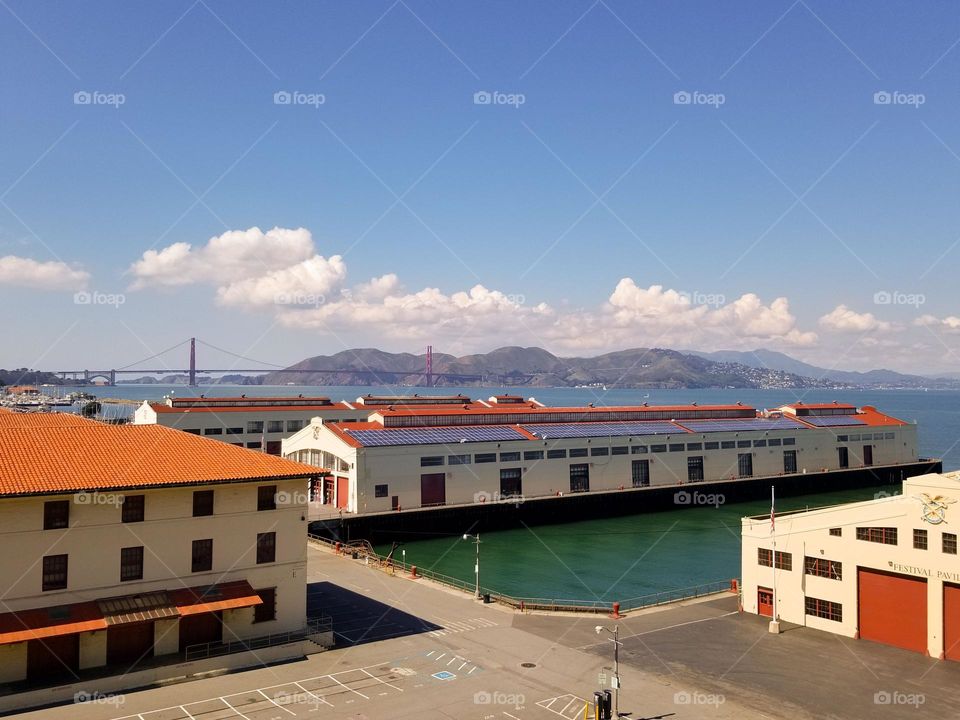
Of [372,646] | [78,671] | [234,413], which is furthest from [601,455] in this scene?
[78,671]

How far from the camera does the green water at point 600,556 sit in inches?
2274

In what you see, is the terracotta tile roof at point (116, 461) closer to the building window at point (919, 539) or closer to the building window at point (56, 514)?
the building window at point (56, 514)

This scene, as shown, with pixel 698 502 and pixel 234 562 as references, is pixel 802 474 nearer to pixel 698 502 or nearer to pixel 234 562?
pixel 698 502

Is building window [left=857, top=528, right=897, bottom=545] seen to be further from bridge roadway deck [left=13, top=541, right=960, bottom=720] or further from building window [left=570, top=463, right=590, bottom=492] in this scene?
building window [left=570, top=463, right=590, bottom=492]

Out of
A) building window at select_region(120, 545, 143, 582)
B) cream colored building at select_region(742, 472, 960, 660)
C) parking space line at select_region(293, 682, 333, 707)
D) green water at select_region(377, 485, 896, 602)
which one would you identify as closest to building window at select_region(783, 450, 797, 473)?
green water at select_region(377, 485, 896, 602)

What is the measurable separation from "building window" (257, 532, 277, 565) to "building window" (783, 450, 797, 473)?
91.8 metres

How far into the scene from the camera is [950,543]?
35.8 meters

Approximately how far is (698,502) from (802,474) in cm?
2292

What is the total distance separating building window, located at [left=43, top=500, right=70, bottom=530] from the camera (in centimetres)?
3172

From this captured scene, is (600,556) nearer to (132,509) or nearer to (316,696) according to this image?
(316,696)

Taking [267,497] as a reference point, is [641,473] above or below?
below

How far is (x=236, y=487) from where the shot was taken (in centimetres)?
3688

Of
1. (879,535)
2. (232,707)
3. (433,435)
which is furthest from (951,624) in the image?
(433,435)

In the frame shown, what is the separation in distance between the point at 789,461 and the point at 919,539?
7844cm
